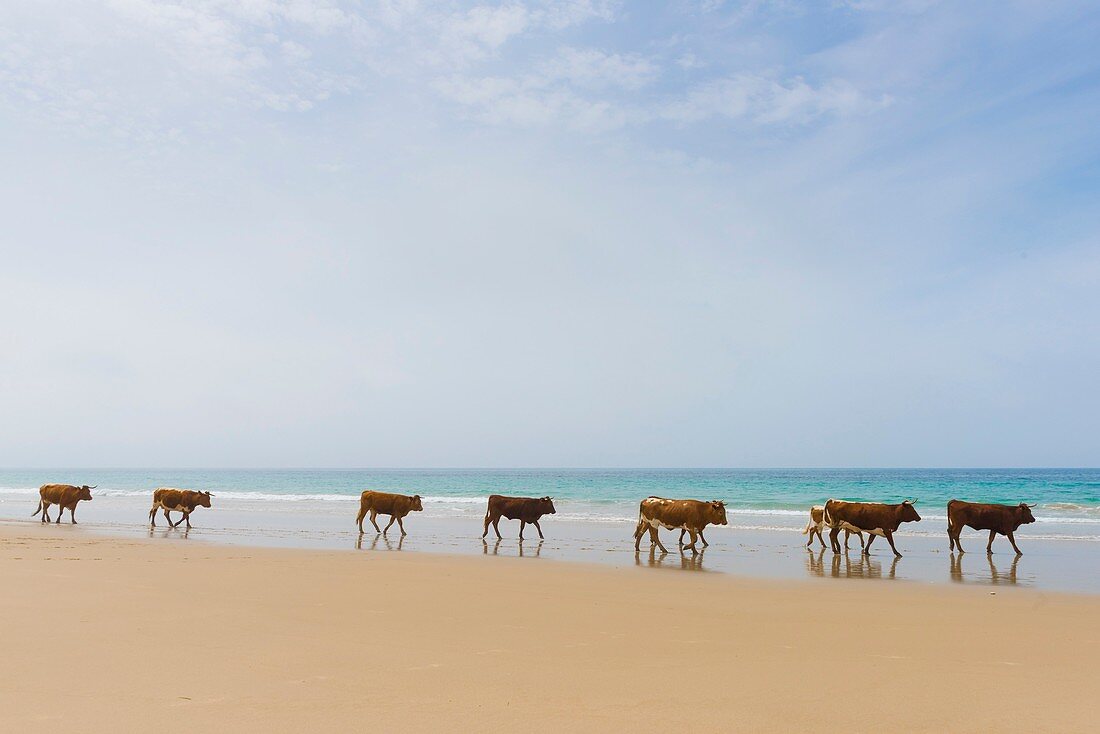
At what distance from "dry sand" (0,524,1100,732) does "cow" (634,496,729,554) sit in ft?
18.6

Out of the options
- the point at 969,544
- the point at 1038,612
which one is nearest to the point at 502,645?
the point at 1038,612

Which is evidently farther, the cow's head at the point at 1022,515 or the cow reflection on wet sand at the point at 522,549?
the cow's head at the point at 1022,515

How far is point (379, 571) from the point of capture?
37.6 feet

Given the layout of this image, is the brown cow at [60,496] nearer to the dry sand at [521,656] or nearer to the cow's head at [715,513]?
the dry sand at [521,656]

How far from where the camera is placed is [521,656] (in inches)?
233

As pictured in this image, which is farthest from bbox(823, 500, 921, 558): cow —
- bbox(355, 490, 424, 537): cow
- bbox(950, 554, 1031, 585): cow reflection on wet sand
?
bbox(355, 490, 424, 537): cow

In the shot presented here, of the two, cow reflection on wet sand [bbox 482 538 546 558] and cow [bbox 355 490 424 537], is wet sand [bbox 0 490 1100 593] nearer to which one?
cow reflection on wet sand [bbox 482 538 546 558]

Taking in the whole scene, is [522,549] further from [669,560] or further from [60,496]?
[60,496]

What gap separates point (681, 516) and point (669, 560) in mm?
1835

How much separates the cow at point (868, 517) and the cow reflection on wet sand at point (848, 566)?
57 centimetres

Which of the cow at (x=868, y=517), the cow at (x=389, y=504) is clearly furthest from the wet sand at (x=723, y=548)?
the cow at (x=389, y=504)

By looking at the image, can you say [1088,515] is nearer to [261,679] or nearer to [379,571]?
[379,571]

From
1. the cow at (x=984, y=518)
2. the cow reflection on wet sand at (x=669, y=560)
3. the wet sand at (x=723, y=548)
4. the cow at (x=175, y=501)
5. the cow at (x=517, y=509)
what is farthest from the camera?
the cow at (x=175, y=501)

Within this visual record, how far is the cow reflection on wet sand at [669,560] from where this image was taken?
1351 centimetres
